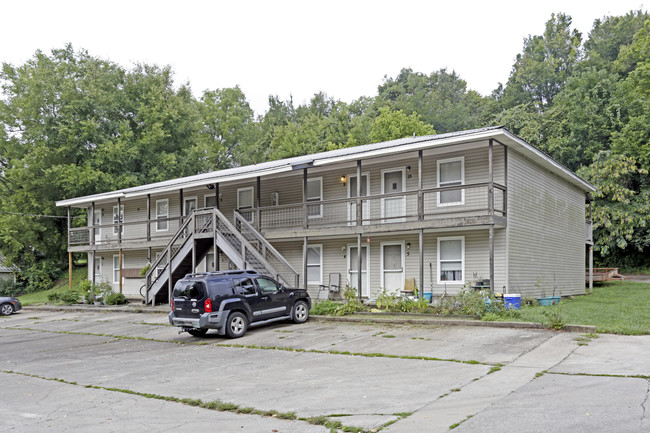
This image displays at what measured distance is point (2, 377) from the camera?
10430 mm

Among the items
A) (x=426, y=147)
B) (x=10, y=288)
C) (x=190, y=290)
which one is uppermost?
(x=426, y=147)

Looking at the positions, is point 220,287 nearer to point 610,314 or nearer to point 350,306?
point 350,306

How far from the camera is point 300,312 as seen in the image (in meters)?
15.8

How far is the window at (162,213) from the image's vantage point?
28.5m

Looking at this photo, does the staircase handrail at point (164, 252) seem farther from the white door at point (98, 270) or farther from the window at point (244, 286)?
the white door at point (98, 270)

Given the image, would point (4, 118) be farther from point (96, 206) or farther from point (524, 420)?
point (524, 420)

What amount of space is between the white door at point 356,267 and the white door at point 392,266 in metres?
0.71

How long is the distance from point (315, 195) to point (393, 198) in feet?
12.3

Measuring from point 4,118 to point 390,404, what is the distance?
141ft

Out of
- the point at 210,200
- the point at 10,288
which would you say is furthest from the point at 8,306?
the point at 10,288

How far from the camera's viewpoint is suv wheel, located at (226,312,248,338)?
13750mm

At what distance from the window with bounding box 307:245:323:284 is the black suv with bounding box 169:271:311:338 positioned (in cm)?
651

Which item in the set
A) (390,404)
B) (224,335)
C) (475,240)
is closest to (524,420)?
→ (390,404)

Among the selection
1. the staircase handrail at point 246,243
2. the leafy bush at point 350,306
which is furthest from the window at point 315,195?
the leafy bush at point 350,306
